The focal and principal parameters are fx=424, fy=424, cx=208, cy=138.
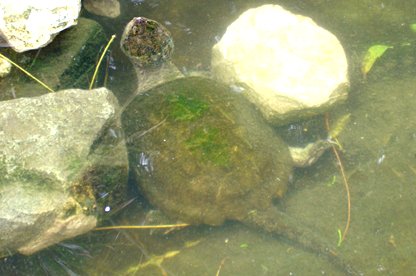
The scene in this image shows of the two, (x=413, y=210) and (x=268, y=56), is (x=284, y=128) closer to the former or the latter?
(x=268, y=56)

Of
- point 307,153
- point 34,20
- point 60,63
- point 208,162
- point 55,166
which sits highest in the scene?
point 34,20

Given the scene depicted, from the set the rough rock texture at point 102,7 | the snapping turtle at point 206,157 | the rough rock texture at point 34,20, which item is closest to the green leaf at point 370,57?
the snapping turtle at point 206,157

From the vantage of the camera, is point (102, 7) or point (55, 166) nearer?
point (55, 166)

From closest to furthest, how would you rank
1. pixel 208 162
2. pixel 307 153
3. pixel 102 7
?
pixel 208 162 → pixel 307 153 → pixel 102 7

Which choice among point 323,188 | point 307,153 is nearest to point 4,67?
point 307,153

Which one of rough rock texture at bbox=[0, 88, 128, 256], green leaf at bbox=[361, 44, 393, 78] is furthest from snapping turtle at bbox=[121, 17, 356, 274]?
green leaf at bbox=[361, 44, 393, 78]

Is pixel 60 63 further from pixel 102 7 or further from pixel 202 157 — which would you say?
pixel 202 157

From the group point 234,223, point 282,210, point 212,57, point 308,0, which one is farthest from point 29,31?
point 308,0

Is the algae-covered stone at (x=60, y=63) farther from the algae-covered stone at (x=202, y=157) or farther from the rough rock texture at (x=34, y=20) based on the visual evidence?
the algae-covered stone at (x=202, y=157)
